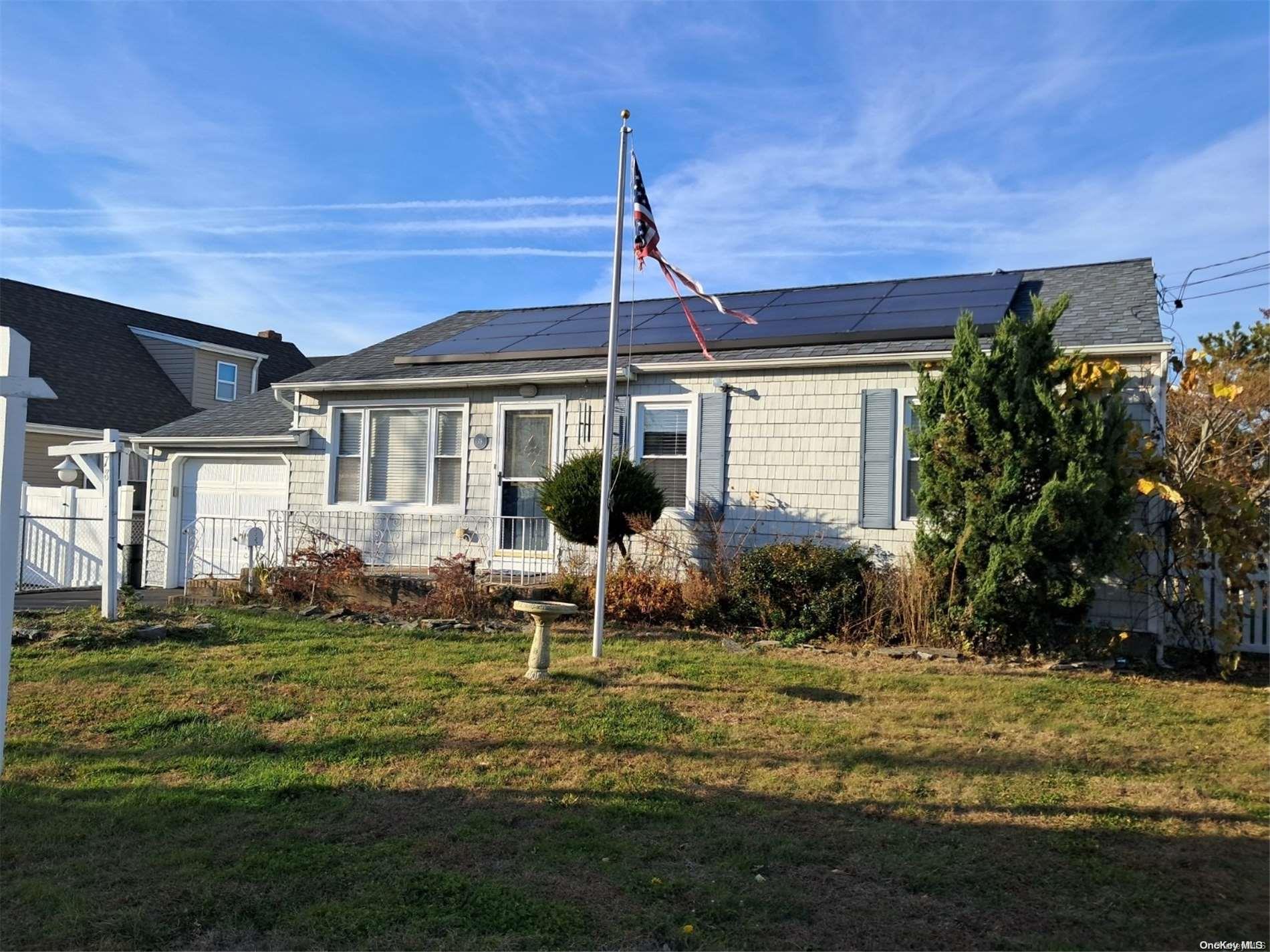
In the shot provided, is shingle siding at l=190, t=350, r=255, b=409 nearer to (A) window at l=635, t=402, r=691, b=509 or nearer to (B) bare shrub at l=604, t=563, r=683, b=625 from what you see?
(A) window at l=635, t=402, r=691, b=509

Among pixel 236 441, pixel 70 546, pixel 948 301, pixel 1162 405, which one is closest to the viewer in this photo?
pixel 1162 405

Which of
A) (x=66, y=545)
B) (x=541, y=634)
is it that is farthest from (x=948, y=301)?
Result: (x=66, y=545)

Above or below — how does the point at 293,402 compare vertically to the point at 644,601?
above

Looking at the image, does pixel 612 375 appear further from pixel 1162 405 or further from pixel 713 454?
pixel 1162 405

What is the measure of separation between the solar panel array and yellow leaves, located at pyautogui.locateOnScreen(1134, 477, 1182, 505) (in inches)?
105

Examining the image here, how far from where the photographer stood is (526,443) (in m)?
13.7

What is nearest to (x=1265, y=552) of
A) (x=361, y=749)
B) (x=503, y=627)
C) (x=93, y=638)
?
(x=503, y=627)

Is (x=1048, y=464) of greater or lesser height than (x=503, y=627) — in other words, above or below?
above

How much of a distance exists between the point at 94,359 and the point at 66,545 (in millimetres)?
8267

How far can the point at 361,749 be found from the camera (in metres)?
6.51

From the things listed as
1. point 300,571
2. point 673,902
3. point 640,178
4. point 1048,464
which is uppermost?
point 640,178

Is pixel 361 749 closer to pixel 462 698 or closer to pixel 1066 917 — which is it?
pixel 462 698

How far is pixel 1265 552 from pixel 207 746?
9.51m

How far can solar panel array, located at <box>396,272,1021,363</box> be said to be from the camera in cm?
1205
